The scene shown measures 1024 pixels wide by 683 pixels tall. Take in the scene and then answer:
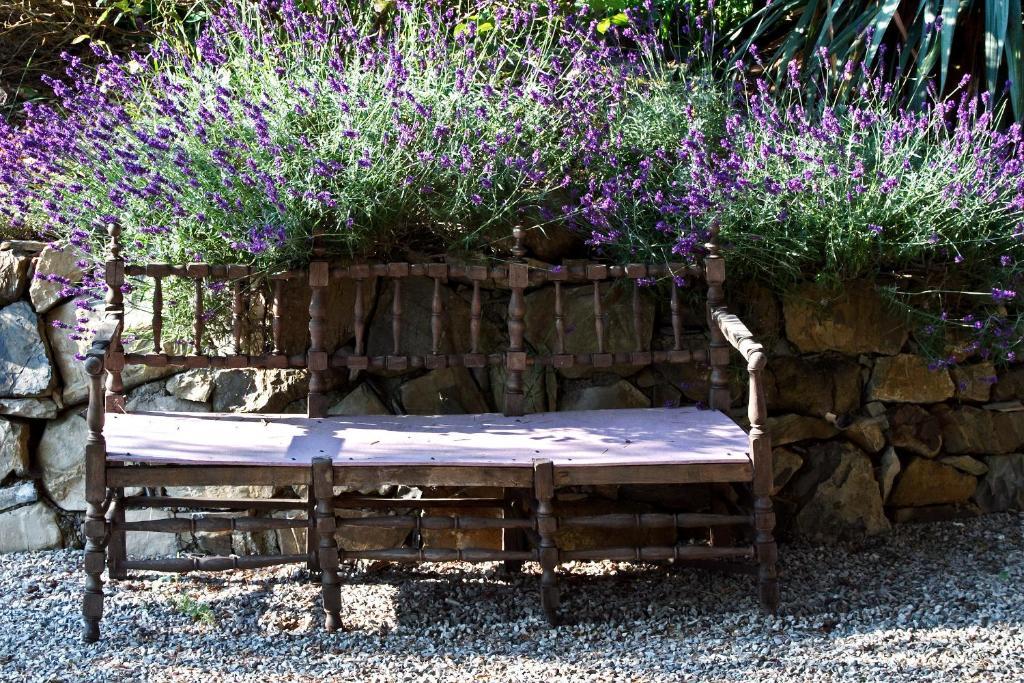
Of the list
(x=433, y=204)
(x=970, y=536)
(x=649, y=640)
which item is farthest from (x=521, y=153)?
(x=970, y=536)

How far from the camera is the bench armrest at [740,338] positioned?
291 centimetres

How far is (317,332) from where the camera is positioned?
3.31 m

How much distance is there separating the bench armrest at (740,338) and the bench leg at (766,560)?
0.40 m

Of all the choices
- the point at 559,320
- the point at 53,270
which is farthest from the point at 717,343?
the point at 53,270

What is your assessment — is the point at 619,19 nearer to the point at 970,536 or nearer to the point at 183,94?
the point at 183,94

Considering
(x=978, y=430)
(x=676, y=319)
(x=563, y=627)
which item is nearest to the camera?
(x=563, y=627)

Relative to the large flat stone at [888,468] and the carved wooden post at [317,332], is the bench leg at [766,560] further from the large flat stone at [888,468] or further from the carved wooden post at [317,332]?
the carved wooden post at [317,332]

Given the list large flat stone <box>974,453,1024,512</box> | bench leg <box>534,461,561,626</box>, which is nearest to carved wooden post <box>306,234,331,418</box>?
bench leg <box>534,461,561,626</box>

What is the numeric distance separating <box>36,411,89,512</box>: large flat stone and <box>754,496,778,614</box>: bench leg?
210 cm

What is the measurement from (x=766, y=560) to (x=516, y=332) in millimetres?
936

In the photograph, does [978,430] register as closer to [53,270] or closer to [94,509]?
[94,509]

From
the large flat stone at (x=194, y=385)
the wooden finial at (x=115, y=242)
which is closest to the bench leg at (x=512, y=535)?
the large flat stone at (x=194, y=385)

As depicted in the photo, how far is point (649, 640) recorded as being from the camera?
290 centimetres

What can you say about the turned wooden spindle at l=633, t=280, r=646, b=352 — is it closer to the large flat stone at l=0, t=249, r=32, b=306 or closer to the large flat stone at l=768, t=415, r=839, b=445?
the large flat stone at l=768, t=415, r=839, b=445
